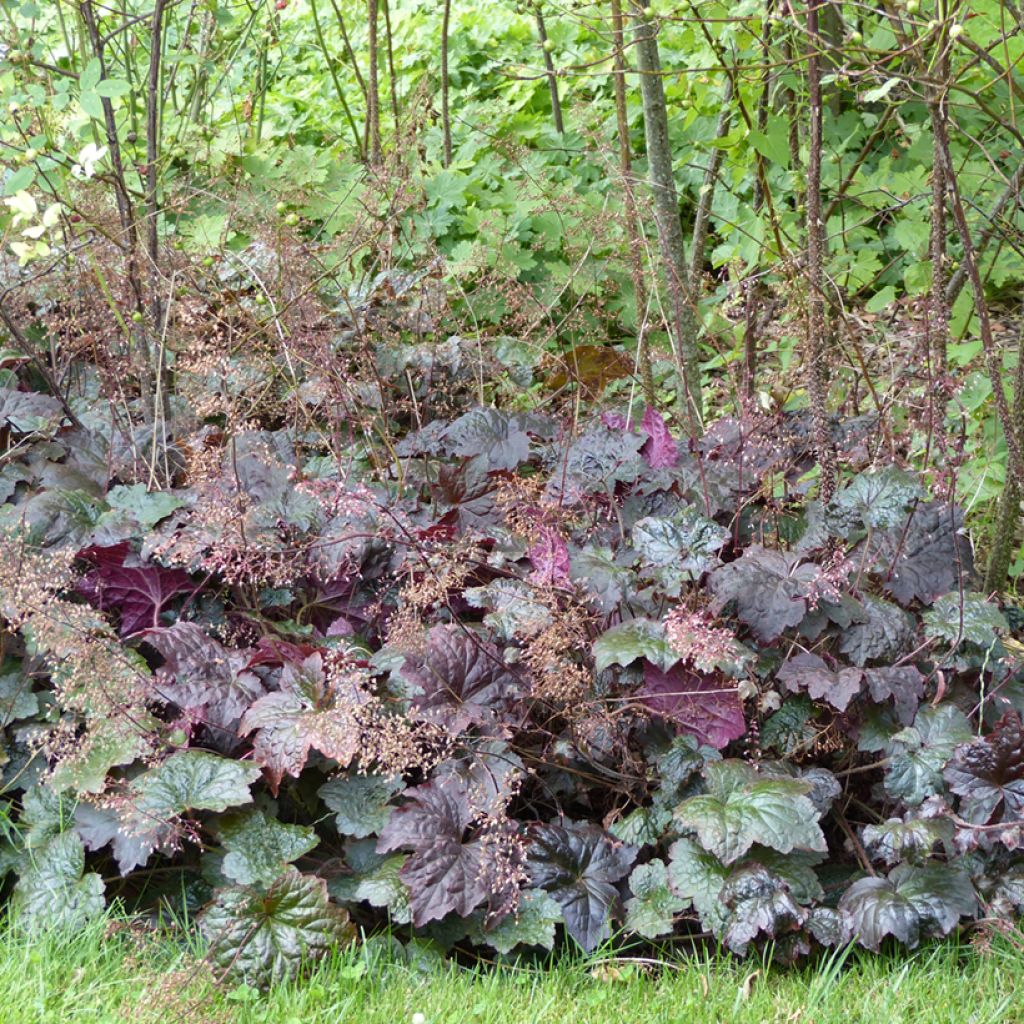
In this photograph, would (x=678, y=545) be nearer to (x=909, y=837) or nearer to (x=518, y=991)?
(x=909, y=837)

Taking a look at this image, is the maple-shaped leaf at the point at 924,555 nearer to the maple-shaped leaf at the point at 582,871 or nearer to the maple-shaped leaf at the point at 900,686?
the maple-shaped leaf at the point at 900,686

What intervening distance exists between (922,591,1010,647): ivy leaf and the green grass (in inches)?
26.9

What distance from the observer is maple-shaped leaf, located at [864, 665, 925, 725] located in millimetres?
2664

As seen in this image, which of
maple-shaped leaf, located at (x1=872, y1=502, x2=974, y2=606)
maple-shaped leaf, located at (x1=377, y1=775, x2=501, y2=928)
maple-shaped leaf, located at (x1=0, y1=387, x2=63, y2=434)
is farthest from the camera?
maple-shaped leaf, located at (x1=0, y1=387, x2=63, y2=434)

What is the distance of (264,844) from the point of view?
262 centimetres

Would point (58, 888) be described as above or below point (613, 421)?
below

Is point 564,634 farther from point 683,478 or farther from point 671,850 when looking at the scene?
point 683,478

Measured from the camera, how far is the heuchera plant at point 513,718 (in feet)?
8.11

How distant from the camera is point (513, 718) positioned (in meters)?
2.76

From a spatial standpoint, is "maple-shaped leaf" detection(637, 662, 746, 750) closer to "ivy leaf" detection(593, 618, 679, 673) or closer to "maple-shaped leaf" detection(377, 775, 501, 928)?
"ivy leaf" detection(593, 618, 679, 673)

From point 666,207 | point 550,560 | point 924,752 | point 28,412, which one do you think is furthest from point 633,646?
point 28,412

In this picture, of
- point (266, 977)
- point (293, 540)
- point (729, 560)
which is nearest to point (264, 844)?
point (266, 977)

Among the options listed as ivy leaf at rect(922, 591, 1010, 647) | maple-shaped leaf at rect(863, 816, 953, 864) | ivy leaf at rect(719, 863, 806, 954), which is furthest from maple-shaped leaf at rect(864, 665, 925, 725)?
ivy leaf at rect(719, 863, 806, 954)

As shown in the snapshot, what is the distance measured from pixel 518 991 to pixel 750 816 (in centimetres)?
60
